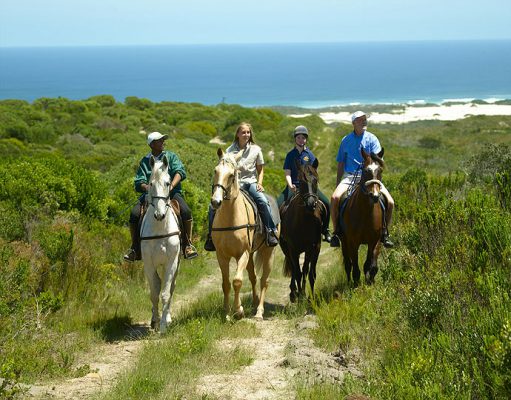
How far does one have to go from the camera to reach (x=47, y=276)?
10.6 meters

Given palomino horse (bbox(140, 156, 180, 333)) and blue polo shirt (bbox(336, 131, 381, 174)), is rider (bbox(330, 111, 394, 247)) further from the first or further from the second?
palomino horse (bbox(140, 156, 180, 333))

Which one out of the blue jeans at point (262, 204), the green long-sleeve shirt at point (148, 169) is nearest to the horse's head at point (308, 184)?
the blue jeans at point (262, 204)

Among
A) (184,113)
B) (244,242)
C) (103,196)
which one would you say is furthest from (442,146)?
(244,242)

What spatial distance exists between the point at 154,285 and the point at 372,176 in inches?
147

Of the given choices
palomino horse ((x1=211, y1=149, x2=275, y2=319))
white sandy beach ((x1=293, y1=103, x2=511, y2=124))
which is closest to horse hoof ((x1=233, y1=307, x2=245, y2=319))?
palomino horse ((x1=211, y1=149, x2=275, y2=319))

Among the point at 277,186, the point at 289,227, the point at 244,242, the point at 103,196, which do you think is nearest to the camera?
the point at 244,242

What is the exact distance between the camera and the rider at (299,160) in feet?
35.6

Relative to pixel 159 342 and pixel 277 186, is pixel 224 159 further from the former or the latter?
pixel 277 186

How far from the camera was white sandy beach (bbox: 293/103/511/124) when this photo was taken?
85.5 m

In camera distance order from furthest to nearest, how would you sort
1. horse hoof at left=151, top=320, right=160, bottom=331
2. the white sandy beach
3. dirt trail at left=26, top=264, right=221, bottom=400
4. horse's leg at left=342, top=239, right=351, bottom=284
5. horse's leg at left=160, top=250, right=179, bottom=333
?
1. the white sandy beach
2. horse's leg at left=342, top=239, right=351, bottom=284
3. horse hoof at left=151, top=320, right=160, bottom=331
4. horse's leg at left=160, top=250, right=179, bottom=333
5. dirt trail at left=26, top=264, right=221, bottom=400

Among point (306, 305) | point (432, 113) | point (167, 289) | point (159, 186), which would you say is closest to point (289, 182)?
point (306, 305)

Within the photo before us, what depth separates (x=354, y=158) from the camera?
1116 centimetres

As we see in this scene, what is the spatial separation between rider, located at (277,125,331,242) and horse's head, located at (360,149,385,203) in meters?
1.01

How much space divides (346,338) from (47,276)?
5.35 meters
